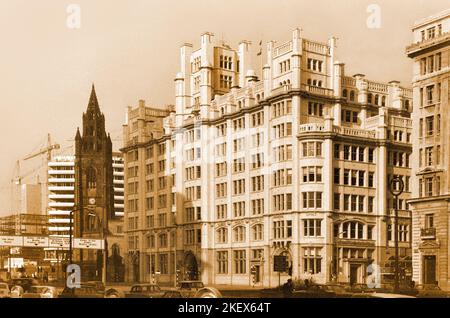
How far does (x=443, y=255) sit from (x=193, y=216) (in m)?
11.8

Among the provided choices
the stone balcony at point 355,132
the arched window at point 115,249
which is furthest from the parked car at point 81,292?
the stone balcony at point 355,132

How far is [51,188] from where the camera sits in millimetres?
33781

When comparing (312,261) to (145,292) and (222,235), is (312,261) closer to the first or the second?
(222,235)

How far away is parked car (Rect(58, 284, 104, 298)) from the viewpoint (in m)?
26.0

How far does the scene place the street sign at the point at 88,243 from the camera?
33.2 m

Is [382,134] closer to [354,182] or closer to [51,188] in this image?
[354,182]

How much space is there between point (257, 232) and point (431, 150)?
29.7ft

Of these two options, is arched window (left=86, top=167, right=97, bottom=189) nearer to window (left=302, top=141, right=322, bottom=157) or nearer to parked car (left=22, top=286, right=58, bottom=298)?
parked car (left=22, top=286, right=58, bottom=298)

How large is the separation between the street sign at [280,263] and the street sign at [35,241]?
10532mm

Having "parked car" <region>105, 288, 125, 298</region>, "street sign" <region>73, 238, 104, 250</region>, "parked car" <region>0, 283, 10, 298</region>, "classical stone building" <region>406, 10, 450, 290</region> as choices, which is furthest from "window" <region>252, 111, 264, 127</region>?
"parked car" <region>0, 283, 10, 298</region>

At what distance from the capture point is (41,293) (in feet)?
86.9

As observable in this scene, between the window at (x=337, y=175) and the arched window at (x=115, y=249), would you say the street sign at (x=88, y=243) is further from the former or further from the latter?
the window at (x=337, y=175)

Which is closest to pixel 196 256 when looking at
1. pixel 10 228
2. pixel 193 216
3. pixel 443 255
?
pixel 193 216
